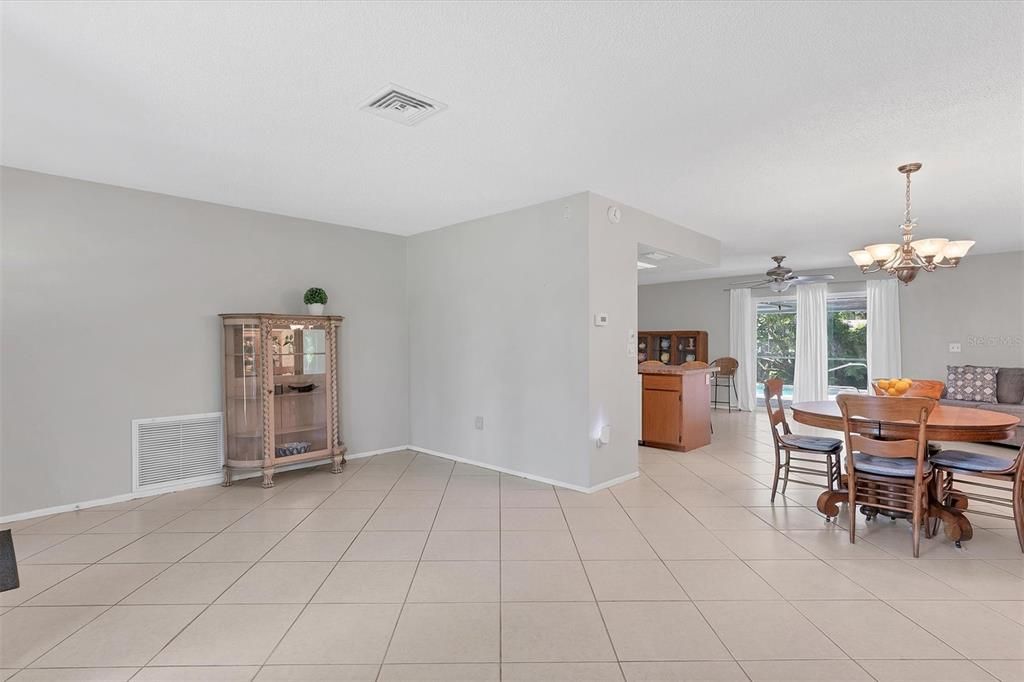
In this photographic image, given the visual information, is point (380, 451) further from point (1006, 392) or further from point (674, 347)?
point (1006, 392)

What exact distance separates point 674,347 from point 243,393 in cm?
742

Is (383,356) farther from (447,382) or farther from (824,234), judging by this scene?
(824,234)

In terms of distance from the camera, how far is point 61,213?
3674 mm

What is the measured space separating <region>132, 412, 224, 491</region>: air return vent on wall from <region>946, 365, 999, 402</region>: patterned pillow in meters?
8.66

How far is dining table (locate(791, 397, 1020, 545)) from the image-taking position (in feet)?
9.35

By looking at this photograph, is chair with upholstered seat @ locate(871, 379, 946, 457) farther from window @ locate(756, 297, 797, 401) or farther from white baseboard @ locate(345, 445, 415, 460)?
window @ locate(756, 297, 797, 401)

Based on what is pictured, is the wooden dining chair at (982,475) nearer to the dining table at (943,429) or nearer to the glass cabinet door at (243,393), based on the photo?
the dining table at (943,429)

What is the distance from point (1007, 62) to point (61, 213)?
5649 millimetres

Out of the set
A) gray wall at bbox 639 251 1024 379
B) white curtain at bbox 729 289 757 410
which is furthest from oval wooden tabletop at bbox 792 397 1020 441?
white curtain at bbox 729 289 757 410

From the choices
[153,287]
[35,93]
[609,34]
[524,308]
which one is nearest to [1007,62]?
[609,34]

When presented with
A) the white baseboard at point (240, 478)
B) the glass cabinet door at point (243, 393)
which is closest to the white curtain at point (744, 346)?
the white baseboard at point (240, 478)

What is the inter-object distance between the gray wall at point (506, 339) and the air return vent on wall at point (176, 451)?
2.00 meters

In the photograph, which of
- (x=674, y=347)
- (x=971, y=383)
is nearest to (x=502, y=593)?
(x=971, y=383)

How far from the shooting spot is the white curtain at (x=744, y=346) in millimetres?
8938
